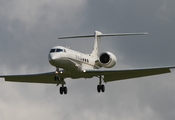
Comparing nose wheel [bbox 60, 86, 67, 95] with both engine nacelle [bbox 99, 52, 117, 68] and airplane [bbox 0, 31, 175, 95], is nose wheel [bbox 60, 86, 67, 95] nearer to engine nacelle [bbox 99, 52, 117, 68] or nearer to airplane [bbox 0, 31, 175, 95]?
airplane [bbox 0, 31, 175, 95]

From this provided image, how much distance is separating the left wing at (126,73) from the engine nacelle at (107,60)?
3.75ft

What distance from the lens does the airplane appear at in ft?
192

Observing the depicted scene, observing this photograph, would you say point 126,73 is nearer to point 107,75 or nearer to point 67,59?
point 107,75

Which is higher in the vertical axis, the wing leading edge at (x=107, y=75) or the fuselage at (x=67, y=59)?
the fuselage at (x=67, y=59)

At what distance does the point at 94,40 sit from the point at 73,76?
9971 mm

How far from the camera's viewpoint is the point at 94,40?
69812 mm

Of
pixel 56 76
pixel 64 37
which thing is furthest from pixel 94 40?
pixel 56 76

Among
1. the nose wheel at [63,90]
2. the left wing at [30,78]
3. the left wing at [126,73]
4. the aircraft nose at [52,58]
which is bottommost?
the nose wheel at [63,90]

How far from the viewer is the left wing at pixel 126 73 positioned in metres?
60.4

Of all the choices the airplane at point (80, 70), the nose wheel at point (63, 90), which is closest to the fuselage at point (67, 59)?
the airplane at point (80, 70)

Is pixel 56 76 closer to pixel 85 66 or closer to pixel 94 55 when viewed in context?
pixel 85 66

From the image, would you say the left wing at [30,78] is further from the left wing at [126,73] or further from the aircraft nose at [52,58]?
the aircraft nose at [52,58]

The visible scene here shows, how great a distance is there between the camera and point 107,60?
6388 cm

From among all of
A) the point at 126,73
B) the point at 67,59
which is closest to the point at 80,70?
the point at 67,59
